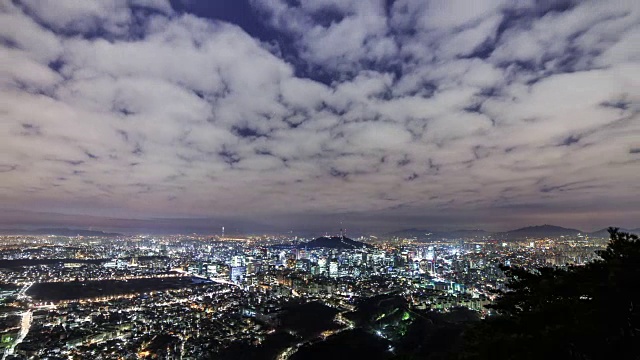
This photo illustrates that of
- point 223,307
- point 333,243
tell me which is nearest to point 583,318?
point 223,307

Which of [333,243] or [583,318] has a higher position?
[583,318]

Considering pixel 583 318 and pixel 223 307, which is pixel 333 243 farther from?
pixel 583 318

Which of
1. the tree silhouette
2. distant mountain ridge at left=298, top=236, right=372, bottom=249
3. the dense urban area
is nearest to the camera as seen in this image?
the tree silhouette

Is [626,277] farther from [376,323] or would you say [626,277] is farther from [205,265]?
[205,265]

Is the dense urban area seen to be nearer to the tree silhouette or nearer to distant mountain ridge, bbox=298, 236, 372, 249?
the tree silhouette

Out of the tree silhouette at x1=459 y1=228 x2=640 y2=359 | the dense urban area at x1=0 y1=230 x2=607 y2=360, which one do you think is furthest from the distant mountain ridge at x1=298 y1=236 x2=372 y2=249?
the tree silhouette at x1=459 y1=228 x2=640 y2=359

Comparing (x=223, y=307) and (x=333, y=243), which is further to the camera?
(x=333, y=243)

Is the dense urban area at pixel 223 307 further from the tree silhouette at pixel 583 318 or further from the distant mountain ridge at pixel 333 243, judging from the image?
the distant mountain ridge at pixel 333 243

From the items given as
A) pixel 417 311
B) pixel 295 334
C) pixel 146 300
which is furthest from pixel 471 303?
pixel 146 300

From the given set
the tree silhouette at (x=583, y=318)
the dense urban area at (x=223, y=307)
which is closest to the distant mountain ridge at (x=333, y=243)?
the dense urban area at (x=223, y=307)
